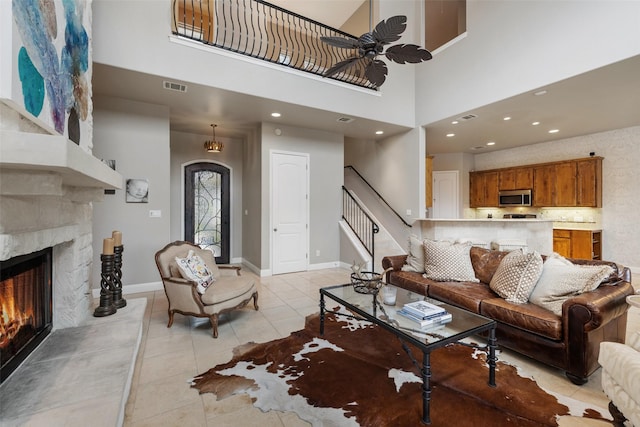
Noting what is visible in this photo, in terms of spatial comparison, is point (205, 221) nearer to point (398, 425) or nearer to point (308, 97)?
point (308, 97)

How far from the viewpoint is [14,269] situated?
1.72 m

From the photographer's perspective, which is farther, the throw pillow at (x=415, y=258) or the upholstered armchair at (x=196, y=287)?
the throw pillow at (x=415, y=258)

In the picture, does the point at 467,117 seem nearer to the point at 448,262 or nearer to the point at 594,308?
the point at 448,262

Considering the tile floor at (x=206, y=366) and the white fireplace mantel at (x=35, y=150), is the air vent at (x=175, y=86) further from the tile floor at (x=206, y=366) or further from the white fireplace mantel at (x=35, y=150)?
the white fireplace mantel at (x=35, y=150)

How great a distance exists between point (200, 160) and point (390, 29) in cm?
506

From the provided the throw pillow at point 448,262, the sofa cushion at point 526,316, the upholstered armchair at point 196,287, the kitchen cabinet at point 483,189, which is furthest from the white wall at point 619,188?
the upholstered armchair at point 196,287

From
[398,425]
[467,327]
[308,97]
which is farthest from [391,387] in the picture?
[308,97]

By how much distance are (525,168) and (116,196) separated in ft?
29.5

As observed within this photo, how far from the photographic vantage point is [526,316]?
2.34 metres

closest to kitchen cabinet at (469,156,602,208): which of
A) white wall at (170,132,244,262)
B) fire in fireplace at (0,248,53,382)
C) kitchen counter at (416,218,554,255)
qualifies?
kitchen counter at (416,218,554,255)

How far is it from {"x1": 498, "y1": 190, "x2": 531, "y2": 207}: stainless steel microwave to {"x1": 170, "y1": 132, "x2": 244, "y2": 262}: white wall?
699 centimetres

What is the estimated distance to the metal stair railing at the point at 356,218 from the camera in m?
6.22

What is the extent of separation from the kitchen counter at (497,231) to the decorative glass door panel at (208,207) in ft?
14.6

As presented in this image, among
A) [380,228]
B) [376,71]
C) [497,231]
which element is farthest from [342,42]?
[497,231]
